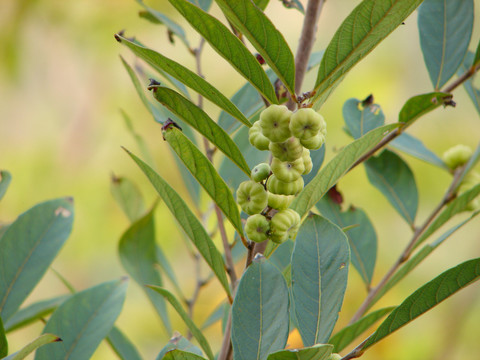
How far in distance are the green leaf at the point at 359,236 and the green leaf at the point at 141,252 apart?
0.23 m

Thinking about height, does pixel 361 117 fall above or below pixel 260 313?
above

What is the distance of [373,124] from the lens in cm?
57

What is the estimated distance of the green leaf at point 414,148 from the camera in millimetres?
667

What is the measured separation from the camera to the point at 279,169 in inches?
14.1

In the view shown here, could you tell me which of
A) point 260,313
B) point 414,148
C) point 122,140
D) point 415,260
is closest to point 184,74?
point 260,313

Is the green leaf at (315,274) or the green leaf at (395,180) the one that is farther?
the green leaf at (395,180)

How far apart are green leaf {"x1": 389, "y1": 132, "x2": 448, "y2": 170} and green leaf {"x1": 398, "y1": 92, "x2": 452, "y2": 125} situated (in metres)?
0.22

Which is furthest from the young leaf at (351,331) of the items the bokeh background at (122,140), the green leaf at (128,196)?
the bokeh background at (122,140)

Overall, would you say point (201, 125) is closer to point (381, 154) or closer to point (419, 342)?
point (381, 154)

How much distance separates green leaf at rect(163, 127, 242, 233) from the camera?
0.38 metres

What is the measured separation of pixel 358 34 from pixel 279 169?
11 cm

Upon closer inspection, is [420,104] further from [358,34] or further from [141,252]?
[141,252]

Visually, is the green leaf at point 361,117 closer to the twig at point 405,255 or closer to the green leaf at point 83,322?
the twig at point 405,255

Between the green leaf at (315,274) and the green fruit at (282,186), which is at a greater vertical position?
the green fruit at (282,186)
